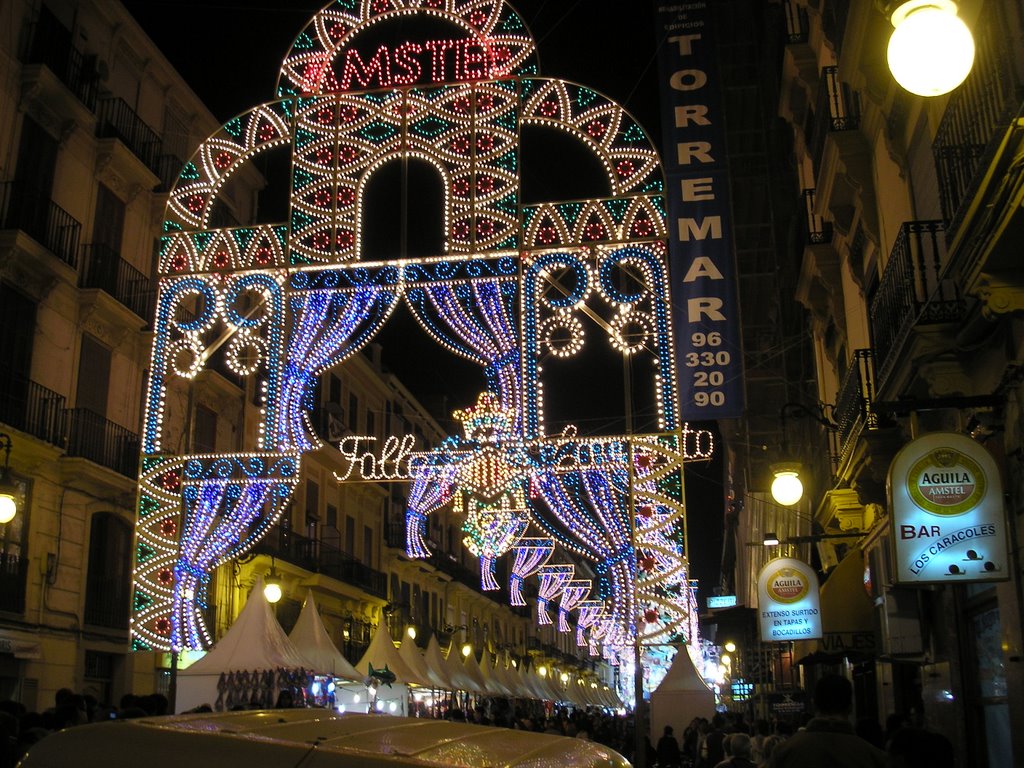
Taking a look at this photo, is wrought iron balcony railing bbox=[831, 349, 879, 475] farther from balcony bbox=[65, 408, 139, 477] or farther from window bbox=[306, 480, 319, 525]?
window bbox=[306, 480, 319, 525]

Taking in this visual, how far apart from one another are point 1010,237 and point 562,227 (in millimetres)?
7620

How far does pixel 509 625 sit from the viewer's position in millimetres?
67500

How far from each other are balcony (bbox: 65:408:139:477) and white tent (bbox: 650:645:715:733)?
37.0ft

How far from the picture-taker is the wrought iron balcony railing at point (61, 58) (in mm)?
20781

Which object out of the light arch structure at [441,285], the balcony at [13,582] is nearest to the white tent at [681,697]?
the light arch structure at [441,285]

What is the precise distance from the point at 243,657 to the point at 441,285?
6540 millimetres

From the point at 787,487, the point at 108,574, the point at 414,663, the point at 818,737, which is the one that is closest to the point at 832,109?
the point at 787,487

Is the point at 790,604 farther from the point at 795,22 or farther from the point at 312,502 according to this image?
the point at 312,502

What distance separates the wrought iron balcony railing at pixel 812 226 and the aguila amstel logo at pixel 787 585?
5.44 metres

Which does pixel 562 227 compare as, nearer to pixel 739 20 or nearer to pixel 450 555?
pixel 739 20

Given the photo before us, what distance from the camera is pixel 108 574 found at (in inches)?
903

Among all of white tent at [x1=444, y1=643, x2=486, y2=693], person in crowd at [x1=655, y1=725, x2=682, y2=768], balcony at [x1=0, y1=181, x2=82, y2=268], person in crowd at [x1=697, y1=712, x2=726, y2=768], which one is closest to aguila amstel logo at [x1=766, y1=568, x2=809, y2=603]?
person in crowd at [x1=697, y1=712, x2=726, y2=768]

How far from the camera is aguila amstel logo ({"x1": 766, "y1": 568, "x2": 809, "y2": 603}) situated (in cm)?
1484

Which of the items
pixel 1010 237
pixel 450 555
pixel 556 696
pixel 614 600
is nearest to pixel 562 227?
pixel 614 600
